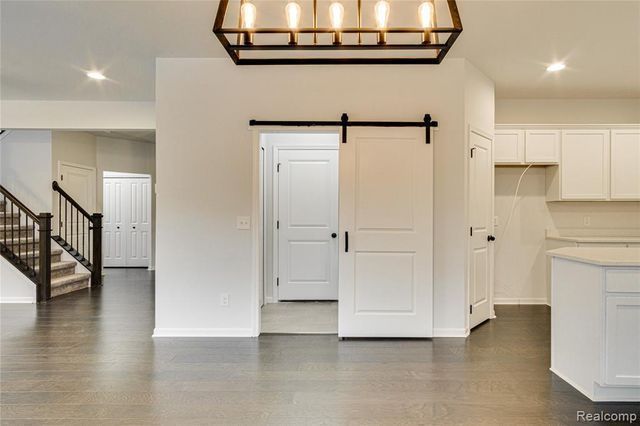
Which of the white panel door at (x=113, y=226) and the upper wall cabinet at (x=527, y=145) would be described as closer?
the upper wall cabinet at (x=527, y=145)

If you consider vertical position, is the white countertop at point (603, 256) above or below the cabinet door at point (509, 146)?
below

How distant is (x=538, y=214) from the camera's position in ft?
16.5

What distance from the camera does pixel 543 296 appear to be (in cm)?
499

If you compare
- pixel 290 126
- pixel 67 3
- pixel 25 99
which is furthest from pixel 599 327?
pixel 25 99

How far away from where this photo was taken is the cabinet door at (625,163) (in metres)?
4.68

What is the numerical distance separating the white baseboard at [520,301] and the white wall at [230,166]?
1610 millimetres

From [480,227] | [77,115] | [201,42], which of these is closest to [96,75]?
[77,115]

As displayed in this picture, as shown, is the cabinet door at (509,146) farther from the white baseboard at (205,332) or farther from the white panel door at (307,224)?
the white baseboard at (205,332)

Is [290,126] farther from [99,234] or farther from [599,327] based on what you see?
[99,234]

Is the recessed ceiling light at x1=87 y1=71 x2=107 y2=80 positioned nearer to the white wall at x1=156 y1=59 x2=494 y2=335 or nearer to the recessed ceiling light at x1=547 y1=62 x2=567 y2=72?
the white wall at x1=156 y1=59 x2=494 y2=335

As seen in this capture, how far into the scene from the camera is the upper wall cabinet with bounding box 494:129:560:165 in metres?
4.70

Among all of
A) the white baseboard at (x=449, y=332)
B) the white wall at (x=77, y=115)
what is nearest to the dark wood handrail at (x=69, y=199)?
the white wall at (x=77, y=115)

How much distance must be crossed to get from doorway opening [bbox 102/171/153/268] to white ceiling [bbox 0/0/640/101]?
13.9 ft

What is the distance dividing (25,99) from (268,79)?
3.53 meters
